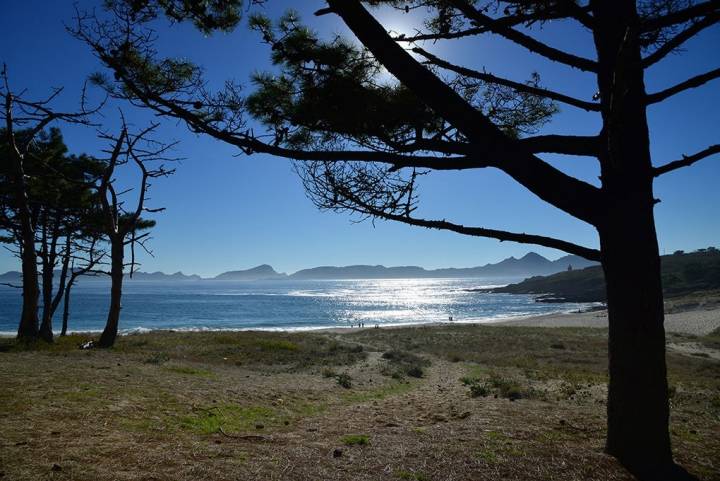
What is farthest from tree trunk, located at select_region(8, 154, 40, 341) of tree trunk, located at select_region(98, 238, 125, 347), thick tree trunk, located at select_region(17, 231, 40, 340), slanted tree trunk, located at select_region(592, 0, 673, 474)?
slanted tree trunk, located at select_region(592, 0, 673, 474)

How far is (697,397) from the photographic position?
29.7 ft

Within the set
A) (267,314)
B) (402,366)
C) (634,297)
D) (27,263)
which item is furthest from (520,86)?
(267,314)

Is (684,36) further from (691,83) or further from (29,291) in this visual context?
(29,291)

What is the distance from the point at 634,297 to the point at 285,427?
3.92m

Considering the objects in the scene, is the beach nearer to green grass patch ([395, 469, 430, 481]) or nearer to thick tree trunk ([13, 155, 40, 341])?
green grass patch ([395, 469, 430, 481])

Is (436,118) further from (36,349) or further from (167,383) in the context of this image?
(36,349)

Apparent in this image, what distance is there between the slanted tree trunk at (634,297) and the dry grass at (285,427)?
295 millimetres

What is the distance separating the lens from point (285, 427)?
5445mm

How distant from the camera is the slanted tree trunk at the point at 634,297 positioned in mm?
3877

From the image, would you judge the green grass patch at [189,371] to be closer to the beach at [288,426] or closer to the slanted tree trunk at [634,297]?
the beach at [288,426]

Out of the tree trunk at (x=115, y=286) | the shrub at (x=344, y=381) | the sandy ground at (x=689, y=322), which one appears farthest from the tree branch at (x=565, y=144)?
the sandy ground at (x=689, y=322)

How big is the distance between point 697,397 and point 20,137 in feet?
73.0

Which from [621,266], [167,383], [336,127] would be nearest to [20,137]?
[167,383]

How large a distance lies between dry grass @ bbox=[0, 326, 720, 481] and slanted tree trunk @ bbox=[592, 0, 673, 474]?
295 millimetres
